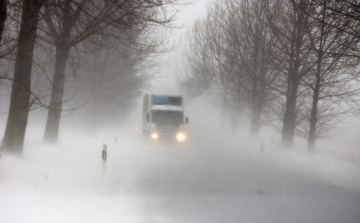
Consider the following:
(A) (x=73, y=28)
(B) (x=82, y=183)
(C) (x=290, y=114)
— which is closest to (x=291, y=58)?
(C) (x=290, y=114)

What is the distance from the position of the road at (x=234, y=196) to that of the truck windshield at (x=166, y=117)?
11.2 metres

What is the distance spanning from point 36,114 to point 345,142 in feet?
121

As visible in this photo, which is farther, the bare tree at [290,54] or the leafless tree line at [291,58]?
the bare tree at [290,54]

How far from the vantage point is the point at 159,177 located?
13773mm

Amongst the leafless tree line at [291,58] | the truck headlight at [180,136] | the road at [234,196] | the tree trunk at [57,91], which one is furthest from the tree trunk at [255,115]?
the tree trunk at [57,91]

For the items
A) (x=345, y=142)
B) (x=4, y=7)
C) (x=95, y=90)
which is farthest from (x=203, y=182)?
(x=345, y=142)

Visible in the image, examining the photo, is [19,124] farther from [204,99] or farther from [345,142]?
[345,142]

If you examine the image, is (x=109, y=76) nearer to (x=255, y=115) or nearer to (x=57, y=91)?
(x=255, y=115)

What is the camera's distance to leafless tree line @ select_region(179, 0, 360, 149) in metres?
14.8

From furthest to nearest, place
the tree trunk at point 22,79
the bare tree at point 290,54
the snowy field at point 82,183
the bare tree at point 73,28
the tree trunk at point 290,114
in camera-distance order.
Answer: the tree trunk at point 290,114, the bare tree at point 290,54, the bare tree at point 73,28, the tree trunk at point 22,79, the snowy field at point 82,183

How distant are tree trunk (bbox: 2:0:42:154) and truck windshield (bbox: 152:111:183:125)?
15187mm

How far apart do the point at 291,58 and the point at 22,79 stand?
502 inches

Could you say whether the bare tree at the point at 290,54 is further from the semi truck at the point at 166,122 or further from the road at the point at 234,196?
the semi truck at the point at 166,122

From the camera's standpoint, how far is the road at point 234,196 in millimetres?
9062
